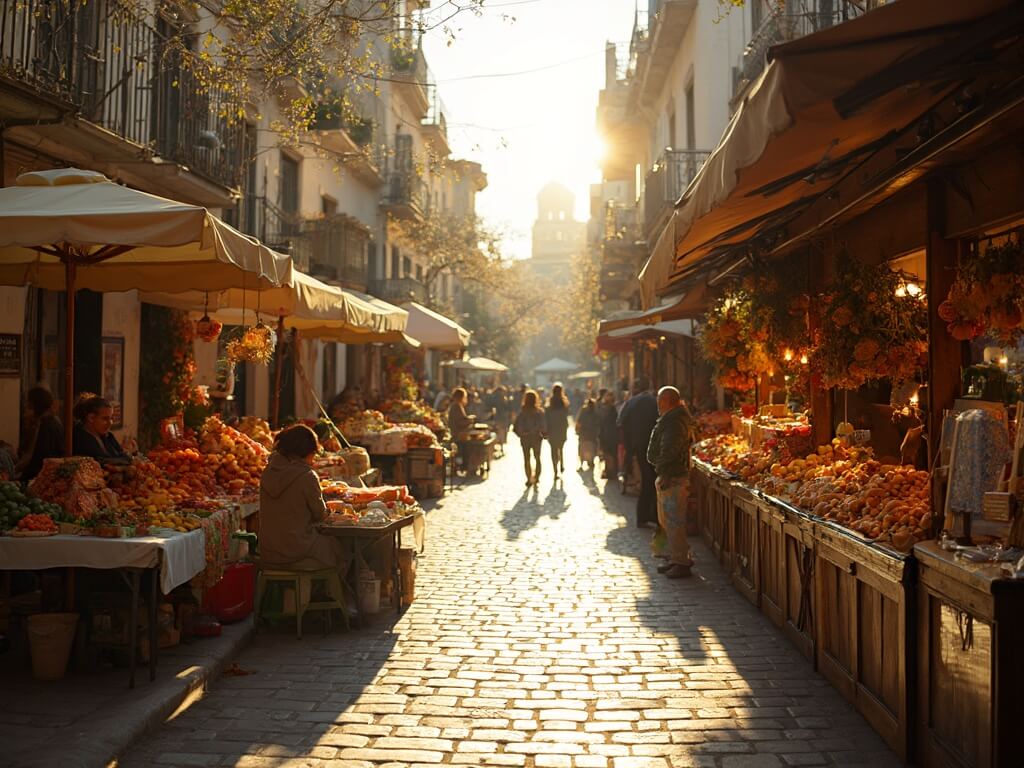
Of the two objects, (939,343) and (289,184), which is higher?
(289,184)

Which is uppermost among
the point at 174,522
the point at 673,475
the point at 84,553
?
the point at 673,475

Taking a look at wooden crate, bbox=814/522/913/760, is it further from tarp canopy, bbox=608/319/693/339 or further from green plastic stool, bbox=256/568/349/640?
tarp canopy, bbox=608/319/693/339

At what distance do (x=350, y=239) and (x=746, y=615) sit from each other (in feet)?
58.5

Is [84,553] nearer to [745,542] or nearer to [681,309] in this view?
[745,542]

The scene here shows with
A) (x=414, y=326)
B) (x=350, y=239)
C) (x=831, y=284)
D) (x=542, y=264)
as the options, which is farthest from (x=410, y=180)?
(x=542, y=264)

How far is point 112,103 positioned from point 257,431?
421cm

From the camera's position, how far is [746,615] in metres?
8.21

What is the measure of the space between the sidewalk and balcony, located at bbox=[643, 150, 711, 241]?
1531 centimetres

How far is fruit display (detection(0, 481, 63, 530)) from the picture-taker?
19.8ft

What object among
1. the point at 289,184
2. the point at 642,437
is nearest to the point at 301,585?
the point at 642,437

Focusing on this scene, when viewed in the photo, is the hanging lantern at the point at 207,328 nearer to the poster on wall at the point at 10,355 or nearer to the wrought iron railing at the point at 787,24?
the poster on wall at the point at 10,355

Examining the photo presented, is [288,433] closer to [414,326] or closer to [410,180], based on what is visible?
[414,326]

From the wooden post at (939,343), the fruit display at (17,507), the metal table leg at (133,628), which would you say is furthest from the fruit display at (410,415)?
the wooden post at (939,343)

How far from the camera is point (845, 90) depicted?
13.8 feet
